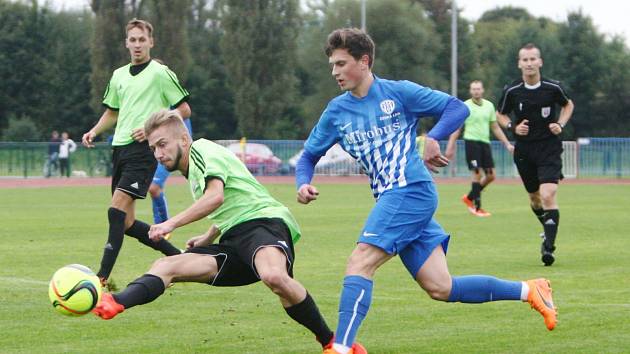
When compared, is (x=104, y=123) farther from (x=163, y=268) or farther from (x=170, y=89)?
(x=163, y=268)

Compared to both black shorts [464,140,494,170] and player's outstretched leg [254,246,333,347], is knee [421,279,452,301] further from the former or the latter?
black shorts [464,140,494,170]

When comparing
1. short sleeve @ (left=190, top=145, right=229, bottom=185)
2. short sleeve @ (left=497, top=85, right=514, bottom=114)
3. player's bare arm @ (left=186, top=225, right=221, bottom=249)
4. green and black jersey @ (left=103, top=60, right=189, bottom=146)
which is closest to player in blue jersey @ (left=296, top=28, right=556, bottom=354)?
short sleeve @ (left=190, top=145, right=229, bottom=185)

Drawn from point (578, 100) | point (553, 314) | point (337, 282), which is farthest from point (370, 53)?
point (578, 100)

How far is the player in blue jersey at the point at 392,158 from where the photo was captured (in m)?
6.80

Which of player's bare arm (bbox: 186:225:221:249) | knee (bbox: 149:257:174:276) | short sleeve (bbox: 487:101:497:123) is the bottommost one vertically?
knee (bbox: 149:257:174:276)

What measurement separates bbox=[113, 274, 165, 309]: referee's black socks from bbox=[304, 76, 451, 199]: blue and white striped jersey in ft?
4.58

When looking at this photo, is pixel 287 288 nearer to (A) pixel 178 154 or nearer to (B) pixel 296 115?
(A) pixel 178 154

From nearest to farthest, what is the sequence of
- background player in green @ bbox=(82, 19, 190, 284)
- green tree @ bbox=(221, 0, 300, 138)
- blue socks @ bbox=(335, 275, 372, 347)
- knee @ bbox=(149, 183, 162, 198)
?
blue socks @ bbox=(335, 275, 372, 347)
background player in green @ bbox=(82, 19, 190, 284)
knee @ bbox=(149, 183, 162, 198)
green tree @ bbox=(221, 0, 300, 138)

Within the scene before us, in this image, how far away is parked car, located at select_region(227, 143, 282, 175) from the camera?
43.8 metres

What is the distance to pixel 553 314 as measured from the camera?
292 inches

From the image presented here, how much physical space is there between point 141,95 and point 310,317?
4343 mm

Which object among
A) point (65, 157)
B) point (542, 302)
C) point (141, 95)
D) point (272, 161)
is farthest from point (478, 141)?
point (65, 157)

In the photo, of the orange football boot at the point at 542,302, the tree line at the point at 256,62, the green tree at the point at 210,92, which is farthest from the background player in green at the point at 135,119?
the green tree at the point at 210,92

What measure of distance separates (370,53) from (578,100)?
56.7 m
